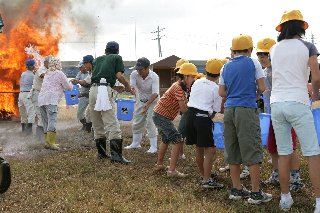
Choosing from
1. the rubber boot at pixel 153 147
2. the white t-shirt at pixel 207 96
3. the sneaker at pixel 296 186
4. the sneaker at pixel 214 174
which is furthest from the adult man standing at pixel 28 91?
the sneaker at pixel 296 186

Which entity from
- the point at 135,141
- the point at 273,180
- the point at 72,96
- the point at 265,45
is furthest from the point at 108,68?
the point at 72,96

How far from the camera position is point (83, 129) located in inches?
458

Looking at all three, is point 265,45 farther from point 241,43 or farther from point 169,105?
point 169,105

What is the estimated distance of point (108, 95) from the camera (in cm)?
705

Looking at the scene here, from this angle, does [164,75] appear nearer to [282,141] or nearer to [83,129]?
[83,129]

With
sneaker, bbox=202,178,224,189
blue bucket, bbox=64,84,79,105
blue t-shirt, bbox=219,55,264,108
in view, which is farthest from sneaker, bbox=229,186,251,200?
blue bucket, bbox=64,84,79,105

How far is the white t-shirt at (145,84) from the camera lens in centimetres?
807

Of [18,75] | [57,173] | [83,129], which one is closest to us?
[57,173]

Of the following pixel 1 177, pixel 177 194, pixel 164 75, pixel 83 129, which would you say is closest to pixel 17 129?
pixel 83 129

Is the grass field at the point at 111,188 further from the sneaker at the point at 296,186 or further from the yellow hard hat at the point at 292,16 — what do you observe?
the yellow hard hat at the point at 292,16

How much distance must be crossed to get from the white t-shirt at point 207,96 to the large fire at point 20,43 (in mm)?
9826

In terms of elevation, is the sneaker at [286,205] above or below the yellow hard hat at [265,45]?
below

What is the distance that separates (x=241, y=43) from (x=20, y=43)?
1136 cm

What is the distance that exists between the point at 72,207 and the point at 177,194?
49.3 inches
